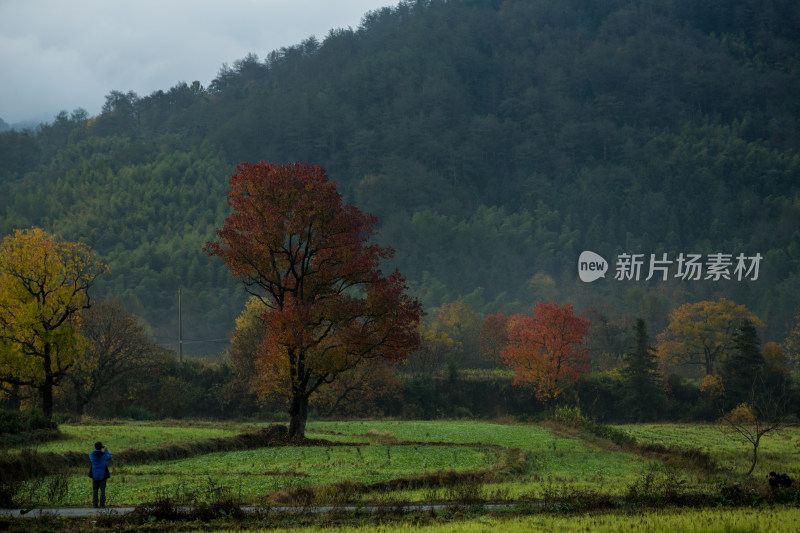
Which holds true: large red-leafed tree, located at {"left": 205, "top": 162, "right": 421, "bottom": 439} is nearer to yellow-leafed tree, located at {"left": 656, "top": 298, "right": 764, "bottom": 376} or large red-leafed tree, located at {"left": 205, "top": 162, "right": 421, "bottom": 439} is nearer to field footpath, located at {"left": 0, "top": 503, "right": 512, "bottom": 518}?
field footpath, located at {"left": 0, "top": 503, "right": 512, "bottom": 518}

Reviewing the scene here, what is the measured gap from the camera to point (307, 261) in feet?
134

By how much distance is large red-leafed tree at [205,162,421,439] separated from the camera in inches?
1531

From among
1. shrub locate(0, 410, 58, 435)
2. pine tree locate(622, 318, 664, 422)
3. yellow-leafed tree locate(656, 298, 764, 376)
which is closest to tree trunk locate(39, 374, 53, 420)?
shrub locate(0, 410, 58, 435)

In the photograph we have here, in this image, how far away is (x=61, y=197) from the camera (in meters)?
178

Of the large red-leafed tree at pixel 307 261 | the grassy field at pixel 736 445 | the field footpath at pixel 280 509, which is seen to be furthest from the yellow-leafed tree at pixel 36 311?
the grassy field at pixel 736 445

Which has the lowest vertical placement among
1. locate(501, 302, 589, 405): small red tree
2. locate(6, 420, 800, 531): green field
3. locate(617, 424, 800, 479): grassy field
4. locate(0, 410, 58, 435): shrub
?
locate(617, 424, 800, 479): grassy field

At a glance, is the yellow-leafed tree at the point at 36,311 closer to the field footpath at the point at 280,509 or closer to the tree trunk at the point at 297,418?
the tree trunk at the point at 297,418

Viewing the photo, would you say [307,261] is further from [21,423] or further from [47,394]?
[47,394]

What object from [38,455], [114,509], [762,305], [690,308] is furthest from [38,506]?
[762,305]

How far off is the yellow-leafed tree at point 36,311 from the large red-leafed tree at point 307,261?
45.4ft

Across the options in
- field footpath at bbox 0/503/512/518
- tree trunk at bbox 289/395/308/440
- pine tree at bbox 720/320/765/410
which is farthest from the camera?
pine tree at bbox 720/320/765/410

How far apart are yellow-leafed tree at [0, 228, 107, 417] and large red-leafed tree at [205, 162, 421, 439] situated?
45.4ft

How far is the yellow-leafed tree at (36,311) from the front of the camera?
4438 centimetres

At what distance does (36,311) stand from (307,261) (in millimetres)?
18749
